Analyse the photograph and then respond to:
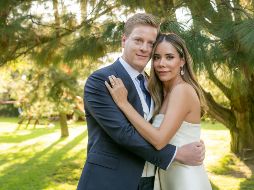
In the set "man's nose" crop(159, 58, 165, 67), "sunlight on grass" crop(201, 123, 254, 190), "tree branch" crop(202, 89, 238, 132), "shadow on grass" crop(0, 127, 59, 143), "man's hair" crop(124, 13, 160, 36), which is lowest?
"shadow on grass" crop(0, 127, 59, 143)

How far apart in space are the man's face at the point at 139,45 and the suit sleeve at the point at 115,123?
0.65 feet

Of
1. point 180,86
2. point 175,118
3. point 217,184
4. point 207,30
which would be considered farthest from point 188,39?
point 217,184

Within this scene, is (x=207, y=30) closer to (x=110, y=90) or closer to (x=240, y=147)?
(x=110, y=90)

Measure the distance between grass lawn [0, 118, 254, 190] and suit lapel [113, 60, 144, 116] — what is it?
13.0ft

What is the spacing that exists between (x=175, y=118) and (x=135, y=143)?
0.87ft

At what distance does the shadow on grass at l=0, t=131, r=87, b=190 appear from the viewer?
580 cm

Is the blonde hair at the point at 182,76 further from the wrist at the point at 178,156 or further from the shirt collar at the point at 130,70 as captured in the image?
the wrist at the point at 178,156

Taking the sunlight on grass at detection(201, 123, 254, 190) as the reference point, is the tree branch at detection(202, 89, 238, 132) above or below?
above

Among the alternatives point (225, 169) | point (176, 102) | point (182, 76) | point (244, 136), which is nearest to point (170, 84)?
point (182, 76)

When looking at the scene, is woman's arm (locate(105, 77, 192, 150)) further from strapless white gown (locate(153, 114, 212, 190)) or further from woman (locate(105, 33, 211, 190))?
strapless white gown (locate(153, 114, 212, 190))

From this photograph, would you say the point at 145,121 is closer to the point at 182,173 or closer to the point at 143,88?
the point at 143,88

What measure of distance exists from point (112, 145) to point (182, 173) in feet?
1.44

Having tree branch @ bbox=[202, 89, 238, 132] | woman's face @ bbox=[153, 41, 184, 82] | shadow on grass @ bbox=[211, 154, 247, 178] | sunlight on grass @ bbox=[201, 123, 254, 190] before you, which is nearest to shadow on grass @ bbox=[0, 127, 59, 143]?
sunlight on grass @ bbox=[201, 123, 254, 190]

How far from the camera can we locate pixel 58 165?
7.14m
